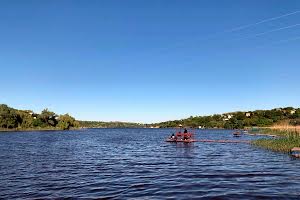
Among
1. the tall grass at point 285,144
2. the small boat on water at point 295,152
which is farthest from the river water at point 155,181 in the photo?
the tall grass at point 285,144

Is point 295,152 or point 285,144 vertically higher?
point 285,144

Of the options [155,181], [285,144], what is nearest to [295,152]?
[285,144]

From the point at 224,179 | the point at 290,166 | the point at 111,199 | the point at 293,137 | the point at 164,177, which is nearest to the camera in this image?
the point at 111,199

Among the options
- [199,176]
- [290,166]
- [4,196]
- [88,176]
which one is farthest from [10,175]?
[290,166]

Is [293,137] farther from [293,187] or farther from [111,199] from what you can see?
[111,199]

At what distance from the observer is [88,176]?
31.2 m

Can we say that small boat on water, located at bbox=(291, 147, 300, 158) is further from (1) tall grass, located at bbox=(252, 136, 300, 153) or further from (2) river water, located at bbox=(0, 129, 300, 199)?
(2) river water, located at bbox=(0, 129, 300, 199)

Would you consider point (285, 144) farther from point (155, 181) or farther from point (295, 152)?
→ point (155, 181)

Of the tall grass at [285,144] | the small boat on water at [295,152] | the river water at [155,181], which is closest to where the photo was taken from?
the river water at [155,181]

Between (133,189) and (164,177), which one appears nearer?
(133,189)

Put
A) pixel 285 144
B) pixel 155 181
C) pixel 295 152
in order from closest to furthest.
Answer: pixel 155 181 < pixel 295 152 < pixel 285 144

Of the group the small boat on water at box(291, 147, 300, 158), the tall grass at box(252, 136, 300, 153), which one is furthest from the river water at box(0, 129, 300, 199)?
the tall grass at box(252, 136, 300, 153)

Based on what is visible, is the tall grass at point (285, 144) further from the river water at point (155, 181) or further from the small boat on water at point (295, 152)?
the river water at point (155, 181)

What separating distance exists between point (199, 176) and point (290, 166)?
36.9 ft
